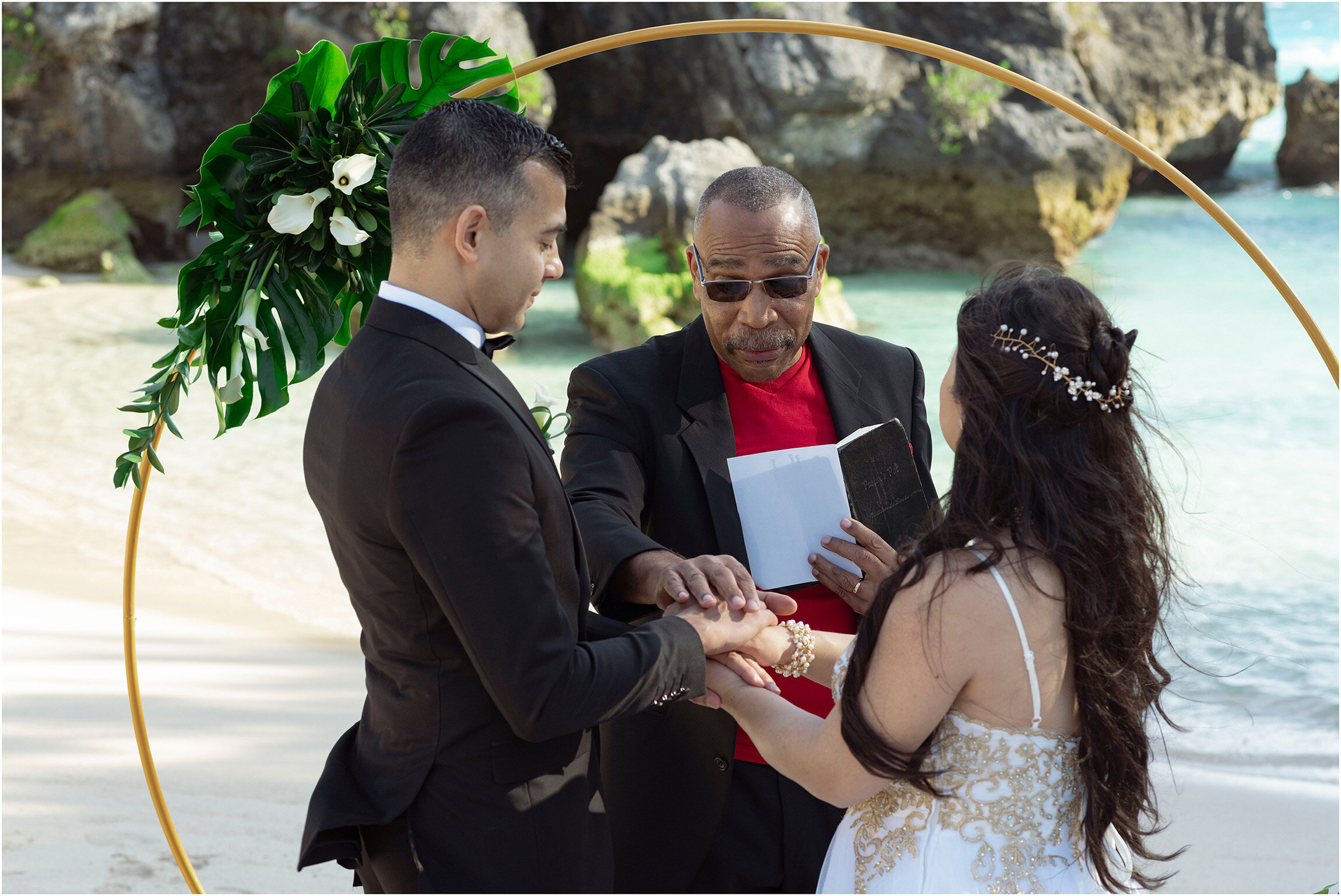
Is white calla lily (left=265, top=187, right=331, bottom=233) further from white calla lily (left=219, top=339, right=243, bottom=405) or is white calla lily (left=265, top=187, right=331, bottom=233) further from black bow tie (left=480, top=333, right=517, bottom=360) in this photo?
black bow tie (left=480, top=333, right=517, bottom=360)

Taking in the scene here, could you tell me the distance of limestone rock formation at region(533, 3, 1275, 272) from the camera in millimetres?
16594

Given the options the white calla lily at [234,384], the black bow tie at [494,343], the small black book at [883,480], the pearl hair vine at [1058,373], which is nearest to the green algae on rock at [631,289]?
the small black book at [883,480]

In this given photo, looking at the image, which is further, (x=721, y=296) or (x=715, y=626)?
(x=721, y=296)

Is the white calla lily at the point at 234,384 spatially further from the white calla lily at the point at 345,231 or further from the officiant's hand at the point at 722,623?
the officiant's hand at the point at 722,623

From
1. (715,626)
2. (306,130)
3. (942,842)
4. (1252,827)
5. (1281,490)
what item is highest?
(306,130)

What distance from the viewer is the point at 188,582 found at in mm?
7707

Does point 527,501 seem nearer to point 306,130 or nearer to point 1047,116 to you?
point 306,130

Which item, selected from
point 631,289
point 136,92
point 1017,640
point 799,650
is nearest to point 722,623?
point 799,650

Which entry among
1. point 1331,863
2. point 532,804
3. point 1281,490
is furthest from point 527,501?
point 1281,490

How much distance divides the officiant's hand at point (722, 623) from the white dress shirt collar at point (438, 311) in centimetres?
69

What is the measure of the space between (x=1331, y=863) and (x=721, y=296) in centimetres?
395

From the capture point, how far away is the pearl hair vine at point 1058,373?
1.82m

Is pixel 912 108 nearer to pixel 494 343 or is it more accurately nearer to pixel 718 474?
pixel 718 474

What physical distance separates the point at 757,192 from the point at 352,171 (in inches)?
38.1
